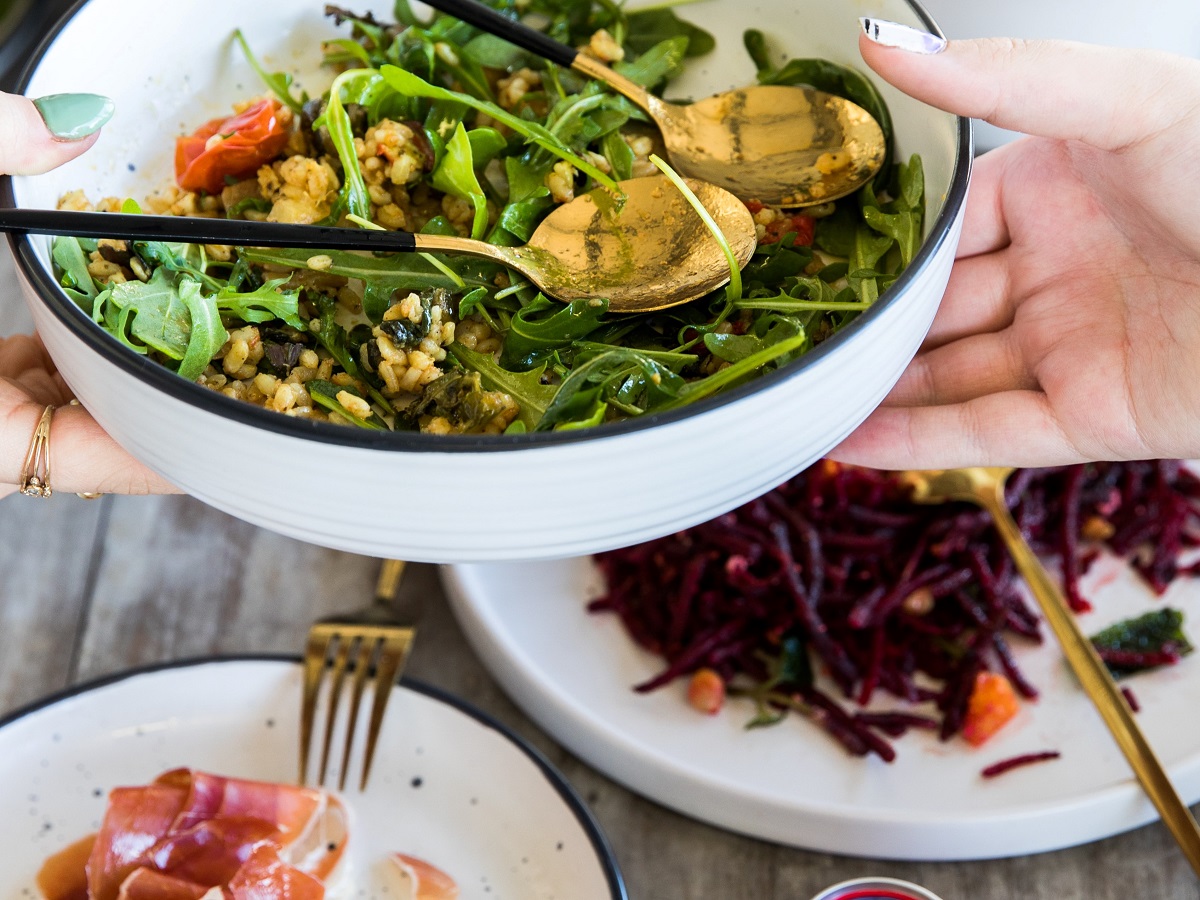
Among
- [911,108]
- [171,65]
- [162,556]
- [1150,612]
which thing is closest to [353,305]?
[171,65]

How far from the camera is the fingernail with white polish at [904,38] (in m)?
1.14

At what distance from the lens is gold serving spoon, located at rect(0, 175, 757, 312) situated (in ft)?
3.90

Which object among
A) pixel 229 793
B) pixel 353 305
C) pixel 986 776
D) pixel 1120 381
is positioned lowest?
pixel 986 776

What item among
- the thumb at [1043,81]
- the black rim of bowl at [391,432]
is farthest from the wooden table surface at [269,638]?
the thumb at [1043,81]

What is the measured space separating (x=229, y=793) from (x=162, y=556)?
0.66 metres

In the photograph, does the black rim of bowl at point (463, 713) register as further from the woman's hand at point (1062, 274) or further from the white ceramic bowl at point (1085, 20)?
the white ceramic bowl at point (1085, 20)

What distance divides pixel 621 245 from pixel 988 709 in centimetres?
87

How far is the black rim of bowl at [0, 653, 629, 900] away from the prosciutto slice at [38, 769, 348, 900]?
0.56ft

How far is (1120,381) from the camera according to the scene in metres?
1.40

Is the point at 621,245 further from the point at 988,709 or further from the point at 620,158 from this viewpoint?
the point at 988,709

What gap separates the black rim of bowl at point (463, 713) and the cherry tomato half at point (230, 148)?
664 millimetres

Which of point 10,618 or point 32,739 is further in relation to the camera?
point 10,618

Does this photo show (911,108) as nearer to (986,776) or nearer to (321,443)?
(321,443)

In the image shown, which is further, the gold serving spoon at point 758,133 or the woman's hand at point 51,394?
the gold serving spoon at point 758,133
